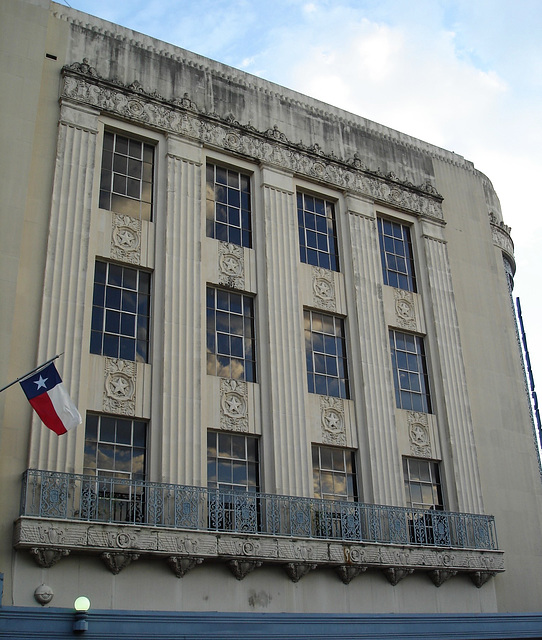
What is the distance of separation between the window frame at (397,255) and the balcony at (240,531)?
6.67 m

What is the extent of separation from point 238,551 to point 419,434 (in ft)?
22.4

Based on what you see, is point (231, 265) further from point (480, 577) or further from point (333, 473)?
point (480, 577)

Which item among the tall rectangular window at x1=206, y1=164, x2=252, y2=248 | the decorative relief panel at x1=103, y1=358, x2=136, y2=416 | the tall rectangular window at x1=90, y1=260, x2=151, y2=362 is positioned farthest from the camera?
the tall rectangular window at x1=206, y1=164, x2=252, y2=248

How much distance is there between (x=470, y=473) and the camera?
69.6 ft

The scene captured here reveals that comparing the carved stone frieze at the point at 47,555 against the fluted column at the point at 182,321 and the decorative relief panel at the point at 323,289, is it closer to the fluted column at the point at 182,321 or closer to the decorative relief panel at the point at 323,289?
the fluted column at the point at 182,321

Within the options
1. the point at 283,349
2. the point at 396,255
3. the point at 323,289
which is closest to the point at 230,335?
the point at 283,349

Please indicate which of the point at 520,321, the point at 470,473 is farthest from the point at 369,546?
the point at 520,321

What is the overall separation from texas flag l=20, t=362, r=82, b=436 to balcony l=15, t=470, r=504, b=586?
4.59ft

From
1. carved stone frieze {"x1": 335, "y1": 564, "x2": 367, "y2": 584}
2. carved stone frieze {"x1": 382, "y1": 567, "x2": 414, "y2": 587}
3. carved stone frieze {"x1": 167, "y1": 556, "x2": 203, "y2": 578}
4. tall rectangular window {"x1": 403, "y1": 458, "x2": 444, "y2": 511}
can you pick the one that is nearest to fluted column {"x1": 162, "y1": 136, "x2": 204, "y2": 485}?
carved stone frieze {"x1": 167, "y1": 556, "x2": 203, "y2": 578}

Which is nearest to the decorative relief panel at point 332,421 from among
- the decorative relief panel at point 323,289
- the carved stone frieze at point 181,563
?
the decorative relief panel at point 323,289

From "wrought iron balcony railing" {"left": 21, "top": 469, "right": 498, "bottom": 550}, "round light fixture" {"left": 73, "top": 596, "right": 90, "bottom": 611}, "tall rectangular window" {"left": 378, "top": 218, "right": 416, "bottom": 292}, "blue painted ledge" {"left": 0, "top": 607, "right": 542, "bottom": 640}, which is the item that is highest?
"tall rectangular window" {"left": 378, "top": 218, "right": 416, "bottom": 292}

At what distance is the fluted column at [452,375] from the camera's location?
2102 cm

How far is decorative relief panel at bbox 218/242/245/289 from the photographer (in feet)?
64.3

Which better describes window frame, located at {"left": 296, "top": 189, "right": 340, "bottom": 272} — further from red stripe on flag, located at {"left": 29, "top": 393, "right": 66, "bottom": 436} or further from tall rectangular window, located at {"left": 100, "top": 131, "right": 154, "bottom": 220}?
red stripe on flag, located at {"left": 29, "top": 393, "right": 66, "bottom": 436}
